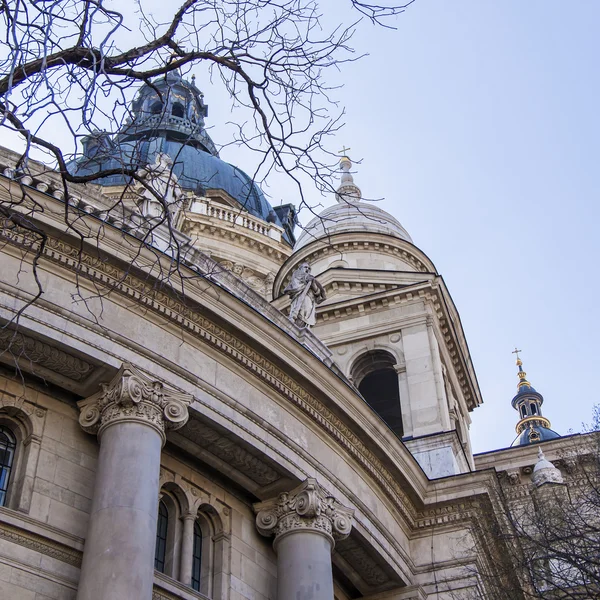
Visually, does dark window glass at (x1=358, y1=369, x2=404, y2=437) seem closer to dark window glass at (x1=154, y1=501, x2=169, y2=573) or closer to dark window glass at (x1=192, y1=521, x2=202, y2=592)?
dark window glass at (x1=192, y1=521, x2=202, y2=592)

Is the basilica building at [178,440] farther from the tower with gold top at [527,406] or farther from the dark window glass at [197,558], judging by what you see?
the tower with gold top at [527,406]

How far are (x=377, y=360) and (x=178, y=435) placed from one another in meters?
12.5

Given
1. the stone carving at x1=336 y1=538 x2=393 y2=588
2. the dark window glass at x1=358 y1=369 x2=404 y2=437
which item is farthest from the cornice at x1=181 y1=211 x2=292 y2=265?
the stone carving at x1=336 y1=538 x2=393 y2=588

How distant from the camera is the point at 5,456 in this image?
14.9 m

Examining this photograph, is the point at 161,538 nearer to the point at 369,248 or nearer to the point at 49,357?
the point at 49,357

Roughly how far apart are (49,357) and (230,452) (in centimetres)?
368

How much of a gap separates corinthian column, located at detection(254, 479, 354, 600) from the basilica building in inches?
1.4

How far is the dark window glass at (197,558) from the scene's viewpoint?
54.7ft

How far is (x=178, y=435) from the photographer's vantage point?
1664 centimetres

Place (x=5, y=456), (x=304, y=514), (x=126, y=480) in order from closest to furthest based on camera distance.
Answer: (x=126, y=480) → (x=5, y=456) → (x=304, y=514)

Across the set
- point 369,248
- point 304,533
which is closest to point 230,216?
point 369,248

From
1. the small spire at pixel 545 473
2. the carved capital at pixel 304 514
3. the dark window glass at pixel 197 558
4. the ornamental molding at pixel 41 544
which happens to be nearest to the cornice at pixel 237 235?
the small spire at pixel 545 473

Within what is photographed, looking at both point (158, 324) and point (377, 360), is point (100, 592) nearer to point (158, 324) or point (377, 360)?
point (158, 324)

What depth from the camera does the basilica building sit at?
535 inches
